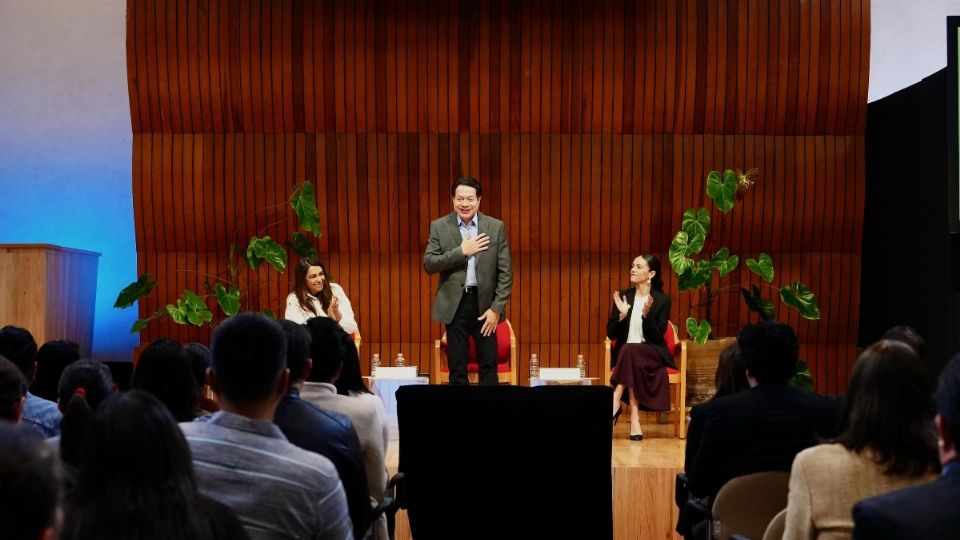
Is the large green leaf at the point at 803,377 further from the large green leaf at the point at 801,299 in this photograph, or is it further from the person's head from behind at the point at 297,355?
the person's head from behind at the point at 297,355

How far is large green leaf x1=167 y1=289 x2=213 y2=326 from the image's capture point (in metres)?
8.95

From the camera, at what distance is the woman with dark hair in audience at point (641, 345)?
312 inches

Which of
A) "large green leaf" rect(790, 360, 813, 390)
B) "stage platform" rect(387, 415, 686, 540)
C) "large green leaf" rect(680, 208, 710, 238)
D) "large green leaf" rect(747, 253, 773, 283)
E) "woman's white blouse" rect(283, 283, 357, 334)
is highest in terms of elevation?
"large green leaf" rect(680, 208, 710, 238)

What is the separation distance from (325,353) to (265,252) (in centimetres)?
538

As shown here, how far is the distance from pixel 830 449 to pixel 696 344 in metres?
A: 5.89

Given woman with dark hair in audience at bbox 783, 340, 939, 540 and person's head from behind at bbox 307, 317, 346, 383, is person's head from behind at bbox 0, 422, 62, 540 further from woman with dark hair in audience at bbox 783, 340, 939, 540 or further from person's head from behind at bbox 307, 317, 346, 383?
person's head from behind at bbox 307, 317, 346, 383

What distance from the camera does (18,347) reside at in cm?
427

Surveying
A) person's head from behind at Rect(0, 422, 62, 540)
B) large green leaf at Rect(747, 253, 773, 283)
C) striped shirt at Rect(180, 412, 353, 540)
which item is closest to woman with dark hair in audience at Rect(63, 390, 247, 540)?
person's head from behind at Rect(0, 422, 62, 540)

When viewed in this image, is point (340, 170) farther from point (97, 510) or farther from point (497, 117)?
point (97, 510)

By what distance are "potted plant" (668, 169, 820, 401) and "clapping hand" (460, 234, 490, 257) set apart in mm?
2117

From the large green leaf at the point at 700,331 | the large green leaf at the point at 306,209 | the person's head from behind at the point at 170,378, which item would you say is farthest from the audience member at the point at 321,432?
the large green leaf at the point at 306,209

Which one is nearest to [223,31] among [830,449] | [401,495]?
[401,495]

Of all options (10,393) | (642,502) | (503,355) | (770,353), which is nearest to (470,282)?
(503,355)

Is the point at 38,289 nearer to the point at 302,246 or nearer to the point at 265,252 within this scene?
the point at 265,252
